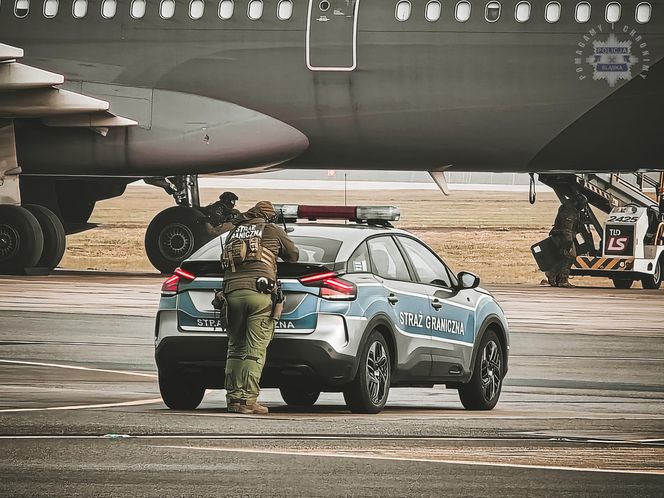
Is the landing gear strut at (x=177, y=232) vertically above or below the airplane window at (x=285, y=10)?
below

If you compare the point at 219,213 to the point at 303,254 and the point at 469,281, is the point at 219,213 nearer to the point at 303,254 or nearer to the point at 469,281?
the point at 469,281

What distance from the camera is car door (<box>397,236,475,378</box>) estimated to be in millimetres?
12969

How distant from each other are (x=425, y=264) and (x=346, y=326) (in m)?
2.20

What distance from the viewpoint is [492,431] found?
1095 cm

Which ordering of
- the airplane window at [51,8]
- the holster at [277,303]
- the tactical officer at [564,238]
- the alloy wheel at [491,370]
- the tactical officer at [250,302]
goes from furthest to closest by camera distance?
the tactical officer at [564,238] < the airplane window at [51,8] < the alloy wheel at [491,370] < the holster at [277,303] < the tactical officer at [250,302]

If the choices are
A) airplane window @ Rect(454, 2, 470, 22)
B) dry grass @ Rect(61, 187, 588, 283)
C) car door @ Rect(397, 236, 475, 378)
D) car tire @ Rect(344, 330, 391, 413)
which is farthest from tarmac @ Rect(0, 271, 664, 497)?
dry grass @ Rect(61, 187, 588, 283)

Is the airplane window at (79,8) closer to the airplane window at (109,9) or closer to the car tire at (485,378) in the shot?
the airplane window at (109,9)

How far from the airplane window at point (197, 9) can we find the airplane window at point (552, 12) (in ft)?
18.8

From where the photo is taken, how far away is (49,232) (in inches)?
1117

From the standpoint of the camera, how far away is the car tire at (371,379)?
11867 mm

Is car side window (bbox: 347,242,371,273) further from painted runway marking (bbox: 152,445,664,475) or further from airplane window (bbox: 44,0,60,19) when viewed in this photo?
airplane window (bbox: 44,0,60,19)

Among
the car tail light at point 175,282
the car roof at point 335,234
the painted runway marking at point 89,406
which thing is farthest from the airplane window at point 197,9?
the car tail light at point 175,282

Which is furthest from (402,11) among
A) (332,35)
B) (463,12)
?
(332,35)

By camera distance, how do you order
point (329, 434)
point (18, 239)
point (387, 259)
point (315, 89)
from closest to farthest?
point (329, 434)
point (387, 259)
point (315, 89)
point (18, 239)
